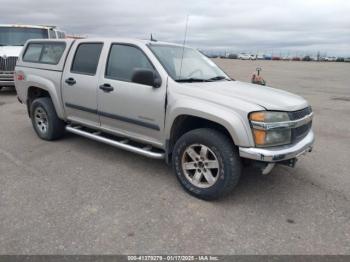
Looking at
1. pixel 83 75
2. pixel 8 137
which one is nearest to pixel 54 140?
pixel 8 137

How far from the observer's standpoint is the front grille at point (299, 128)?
136 inches

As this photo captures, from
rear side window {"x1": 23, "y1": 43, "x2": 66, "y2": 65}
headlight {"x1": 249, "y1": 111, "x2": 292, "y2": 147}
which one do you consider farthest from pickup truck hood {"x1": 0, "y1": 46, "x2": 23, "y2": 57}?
headlight {"x1": 249, "y1": 111, "x2": 292, "y2": 147}

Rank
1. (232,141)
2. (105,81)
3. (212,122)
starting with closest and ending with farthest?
(232,141) → (212,122) → (105,81)

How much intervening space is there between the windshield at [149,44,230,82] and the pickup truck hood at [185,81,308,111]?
0.26 m

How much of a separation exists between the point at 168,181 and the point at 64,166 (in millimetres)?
Result: 1527

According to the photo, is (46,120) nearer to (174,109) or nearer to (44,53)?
(44,53)

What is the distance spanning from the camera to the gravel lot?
2832 millimetres

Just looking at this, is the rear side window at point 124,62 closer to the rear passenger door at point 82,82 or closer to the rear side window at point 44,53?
the rear passenger door at point 82,82

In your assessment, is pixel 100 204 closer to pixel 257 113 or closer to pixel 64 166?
pixel 64 166

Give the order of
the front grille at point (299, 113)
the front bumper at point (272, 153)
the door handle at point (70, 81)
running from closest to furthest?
the front bumper at point (272, 153)
the front grille at point (299, 113)
the door handle at point (70, 81)

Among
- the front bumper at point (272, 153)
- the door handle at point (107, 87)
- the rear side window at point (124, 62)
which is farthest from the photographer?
the door handle at point (107, 87)

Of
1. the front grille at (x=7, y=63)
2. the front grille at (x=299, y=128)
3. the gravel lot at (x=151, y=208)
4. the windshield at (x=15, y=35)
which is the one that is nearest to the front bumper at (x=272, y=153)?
the front grille at (x=299, y=128)

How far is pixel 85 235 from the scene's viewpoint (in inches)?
115

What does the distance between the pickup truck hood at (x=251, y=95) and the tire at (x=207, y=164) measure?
1.36 ft
